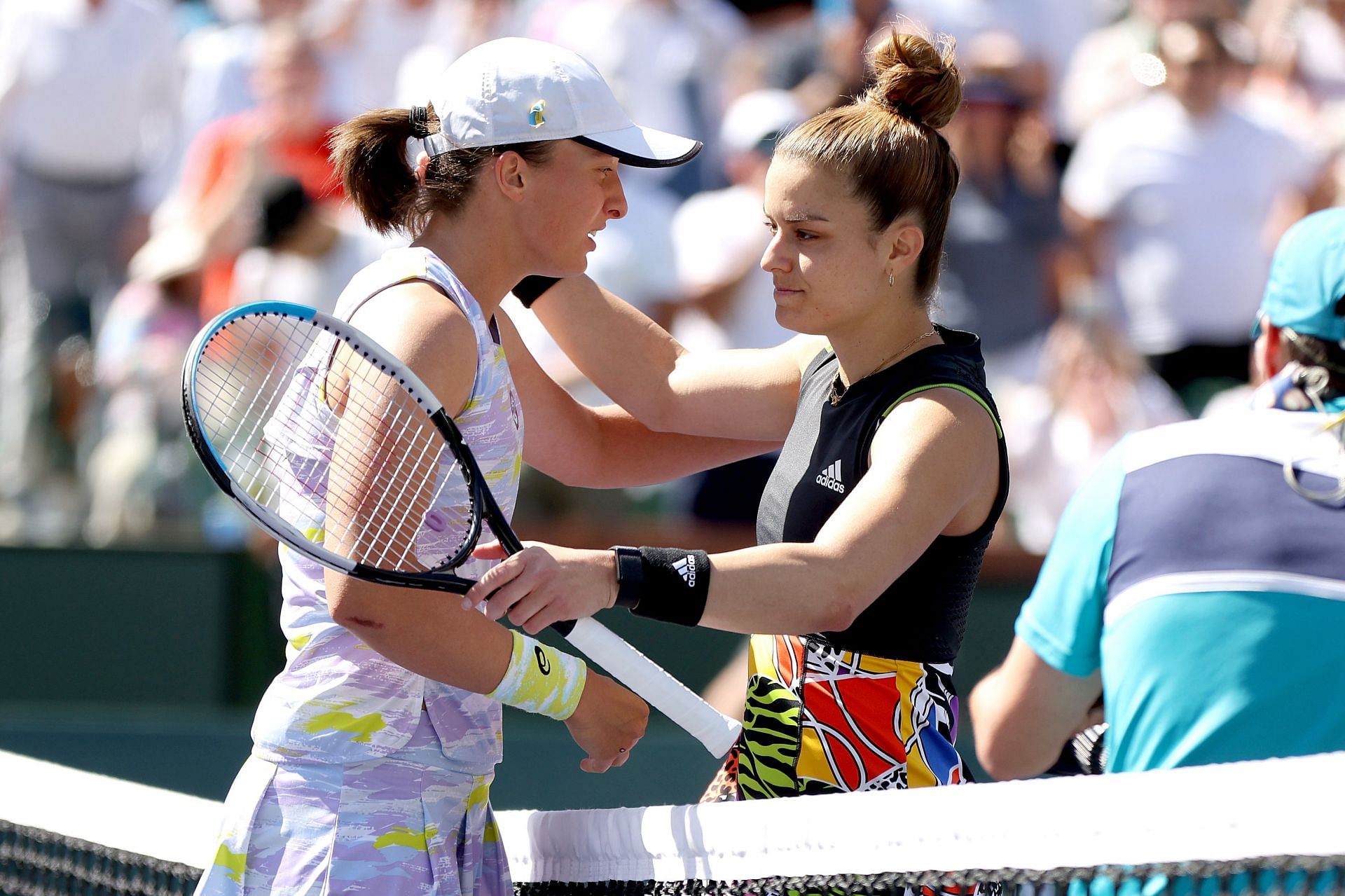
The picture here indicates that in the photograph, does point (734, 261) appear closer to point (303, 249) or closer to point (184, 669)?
point (303, 249)

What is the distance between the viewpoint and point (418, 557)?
7.02ft

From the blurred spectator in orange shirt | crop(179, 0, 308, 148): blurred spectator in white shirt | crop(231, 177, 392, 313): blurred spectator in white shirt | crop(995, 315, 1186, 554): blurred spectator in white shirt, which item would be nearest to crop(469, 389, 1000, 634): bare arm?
crop(995, 315, 1186, 554): blurred spectator in white shirt

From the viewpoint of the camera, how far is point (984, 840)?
6.51ft

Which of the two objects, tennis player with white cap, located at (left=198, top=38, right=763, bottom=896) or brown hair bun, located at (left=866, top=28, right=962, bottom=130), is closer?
tennis player with white cap, located at (left=198, top=38, right=763, bottom=896)

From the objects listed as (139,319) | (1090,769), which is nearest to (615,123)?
(1090,769)

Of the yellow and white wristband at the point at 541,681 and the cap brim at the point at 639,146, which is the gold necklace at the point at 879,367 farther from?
the yellow and white wristband at the point at 541,681

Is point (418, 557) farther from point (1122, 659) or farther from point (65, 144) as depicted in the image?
point (65, 144)

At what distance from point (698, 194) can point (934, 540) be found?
4.44 meters

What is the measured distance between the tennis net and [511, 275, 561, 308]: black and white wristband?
0.89 m

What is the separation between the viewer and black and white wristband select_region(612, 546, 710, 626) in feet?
6.66

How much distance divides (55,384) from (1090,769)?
5.21m

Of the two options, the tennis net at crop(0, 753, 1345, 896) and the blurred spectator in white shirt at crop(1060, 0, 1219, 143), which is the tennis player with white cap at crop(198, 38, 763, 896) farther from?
the blurred spectator in white shirt at crop(1060, 0, 1219, 143)

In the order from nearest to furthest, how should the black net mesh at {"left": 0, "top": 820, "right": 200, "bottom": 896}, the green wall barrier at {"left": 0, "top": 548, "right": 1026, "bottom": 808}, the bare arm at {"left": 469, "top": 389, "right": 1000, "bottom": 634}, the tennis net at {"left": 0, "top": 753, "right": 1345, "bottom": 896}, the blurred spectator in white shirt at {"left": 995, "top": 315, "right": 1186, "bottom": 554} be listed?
the tennis net at {"left": 0, "top": 753, "right": 1345, "bottom": 896} < the bare arm at {"left": 469, "top": 389, "right": 1000, "bottom": 634} < the black net mesh at {"left": 0, "top": 820, "right": 200, "bottom": 896} < the green wall barrier at {"left": 0, "top": 548, "right": 1026, "bottom": 808} < the blurred spectator in white shirt at {"left": 995, "top": 315, "right": 1186, "bottom": 554}

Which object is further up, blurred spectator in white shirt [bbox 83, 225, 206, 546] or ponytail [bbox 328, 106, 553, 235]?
ponytail [bbox 328, 106, 553, 235]
